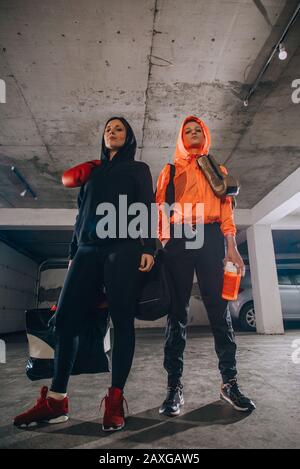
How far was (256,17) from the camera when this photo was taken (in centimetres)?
230

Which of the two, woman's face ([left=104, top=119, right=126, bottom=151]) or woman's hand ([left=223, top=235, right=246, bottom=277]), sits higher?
woman's face ([left=104, top=119, right=126, bottom=151])

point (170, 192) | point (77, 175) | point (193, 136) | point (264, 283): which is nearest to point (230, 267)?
point (170, 192)

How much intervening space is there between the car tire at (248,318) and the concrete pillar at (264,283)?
0.28 m

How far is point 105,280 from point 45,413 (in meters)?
0.69

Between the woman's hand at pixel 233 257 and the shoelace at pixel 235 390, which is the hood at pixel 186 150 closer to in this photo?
the woman's hand at pixel 233 257

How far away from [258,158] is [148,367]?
362 centimetres

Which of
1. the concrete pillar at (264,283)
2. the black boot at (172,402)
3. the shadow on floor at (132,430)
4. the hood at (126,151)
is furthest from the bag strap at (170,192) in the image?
the concrete pillar at (264,283)

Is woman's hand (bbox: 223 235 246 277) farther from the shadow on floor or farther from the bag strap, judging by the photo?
the shadow on floor

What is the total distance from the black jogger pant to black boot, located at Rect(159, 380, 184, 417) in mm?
41

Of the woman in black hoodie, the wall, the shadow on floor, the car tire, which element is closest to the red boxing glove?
the woman in black hoodie

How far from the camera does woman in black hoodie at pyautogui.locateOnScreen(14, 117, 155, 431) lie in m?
1.37

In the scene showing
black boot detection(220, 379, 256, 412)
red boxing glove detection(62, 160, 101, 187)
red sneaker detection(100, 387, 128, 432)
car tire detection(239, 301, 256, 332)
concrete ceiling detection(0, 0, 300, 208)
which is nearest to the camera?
red sneaker detection(100, 387, 128, 432)

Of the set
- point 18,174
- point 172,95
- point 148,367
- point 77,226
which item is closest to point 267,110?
point 172,95

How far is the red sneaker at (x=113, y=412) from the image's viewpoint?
4.23ft
